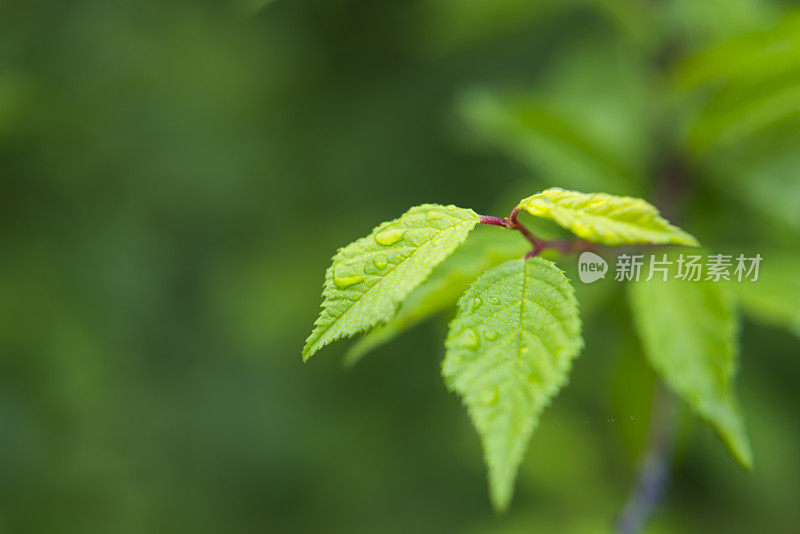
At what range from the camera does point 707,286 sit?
1094 millimetres

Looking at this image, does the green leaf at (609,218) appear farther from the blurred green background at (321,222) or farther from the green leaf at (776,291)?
the blurred green background at (321,222)

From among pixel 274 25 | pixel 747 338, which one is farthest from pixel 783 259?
pixel 274 25

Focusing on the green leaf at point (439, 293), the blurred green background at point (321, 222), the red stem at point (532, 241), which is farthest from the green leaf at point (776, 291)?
the green leaf at point (439, 293)

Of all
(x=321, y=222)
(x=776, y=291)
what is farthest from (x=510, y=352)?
(x=321, y=222)

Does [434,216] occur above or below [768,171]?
below

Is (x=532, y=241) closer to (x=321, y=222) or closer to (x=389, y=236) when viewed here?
(x=389, y=236)

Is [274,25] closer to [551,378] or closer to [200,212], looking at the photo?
[200,212]

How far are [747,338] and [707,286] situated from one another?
1.41 m

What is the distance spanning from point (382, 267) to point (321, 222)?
2229 millimetres

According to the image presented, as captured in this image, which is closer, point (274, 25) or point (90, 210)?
point (90, 210)

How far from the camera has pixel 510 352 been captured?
Answer: 74 cm

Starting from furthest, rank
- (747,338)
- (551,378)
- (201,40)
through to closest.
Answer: (201,40) → (747,338) → (551,378)

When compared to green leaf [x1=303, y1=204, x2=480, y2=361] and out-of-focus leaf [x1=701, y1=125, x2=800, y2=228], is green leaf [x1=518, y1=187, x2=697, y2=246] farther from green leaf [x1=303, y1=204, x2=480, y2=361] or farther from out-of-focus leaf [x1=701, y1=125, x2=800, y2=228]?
out-of-focus leaf [x1=701, y1=125, x2=800, y2=228]

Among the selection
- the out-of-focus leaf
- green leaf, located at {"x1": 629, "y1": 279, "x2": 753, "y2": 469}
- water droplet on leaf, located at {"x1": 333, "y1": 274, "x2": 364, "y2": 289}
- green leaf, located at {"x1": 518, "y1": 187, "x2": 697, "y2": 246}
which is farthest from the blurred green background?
water droplet on leaf, located at {"x1": 333, "y1": 274, "x2": 364, "y2": 289}
